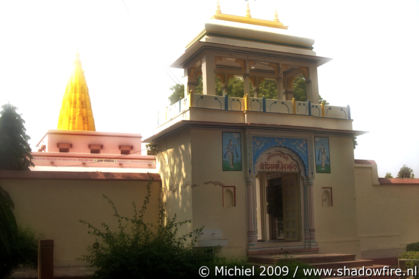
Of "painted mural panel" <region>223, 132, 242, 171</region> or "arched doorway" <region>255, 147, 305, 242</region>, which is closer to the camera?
"painted mural panel" <region>223, 132, 242, 171</region>

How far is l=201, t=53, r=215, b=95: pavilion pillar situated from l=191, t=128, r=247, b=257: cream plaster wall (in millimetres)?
1338

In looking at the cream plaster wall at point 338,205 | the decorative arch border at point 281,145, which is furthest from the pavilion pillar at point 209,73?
the cream plaster wall at point 338,205

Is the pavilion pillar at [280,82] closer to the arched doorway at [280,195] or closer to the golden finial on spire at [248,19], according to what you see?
the golden finial on spire at [248,19]

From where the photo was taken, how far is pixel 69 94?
31266mm

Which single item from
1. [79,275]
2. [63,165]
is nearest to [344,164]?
[79,275]

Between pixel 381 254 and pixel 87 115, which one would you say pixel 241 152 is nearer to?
pixel 381 254

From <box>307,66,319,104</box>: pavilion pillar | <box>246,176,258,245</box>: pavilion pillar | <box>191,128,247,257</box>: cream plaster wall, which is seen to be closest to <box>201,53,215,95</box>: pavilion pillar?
<box>191,128,247,257</box>: cream plaster wall

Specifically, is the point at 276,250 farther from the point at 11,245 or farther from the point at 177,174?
the point at 11,245

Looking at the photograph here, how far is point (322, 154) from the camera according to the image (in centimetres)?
1694

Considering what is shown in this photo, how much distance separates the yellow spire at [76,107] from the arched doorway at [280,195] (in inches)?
585

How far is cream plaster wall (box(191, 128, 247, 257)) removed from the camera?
1499 centimetres

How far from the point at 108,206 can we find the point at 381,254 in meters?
9.60

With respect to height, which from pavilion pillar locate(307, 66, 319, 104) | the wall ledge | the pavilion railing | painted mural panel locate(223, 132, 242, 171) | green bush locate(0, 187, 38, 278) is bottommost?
green bush locate(0, 187, 38, 278)

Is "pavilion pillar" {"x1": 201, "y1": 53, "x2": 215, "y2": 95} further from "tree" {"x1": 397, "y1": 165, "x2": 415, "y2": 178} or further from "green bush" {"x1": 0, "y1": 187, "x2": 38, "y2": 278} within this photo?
"tree" {"x1": 397, "y1": 165, "x2": 415, "y2": 178}
